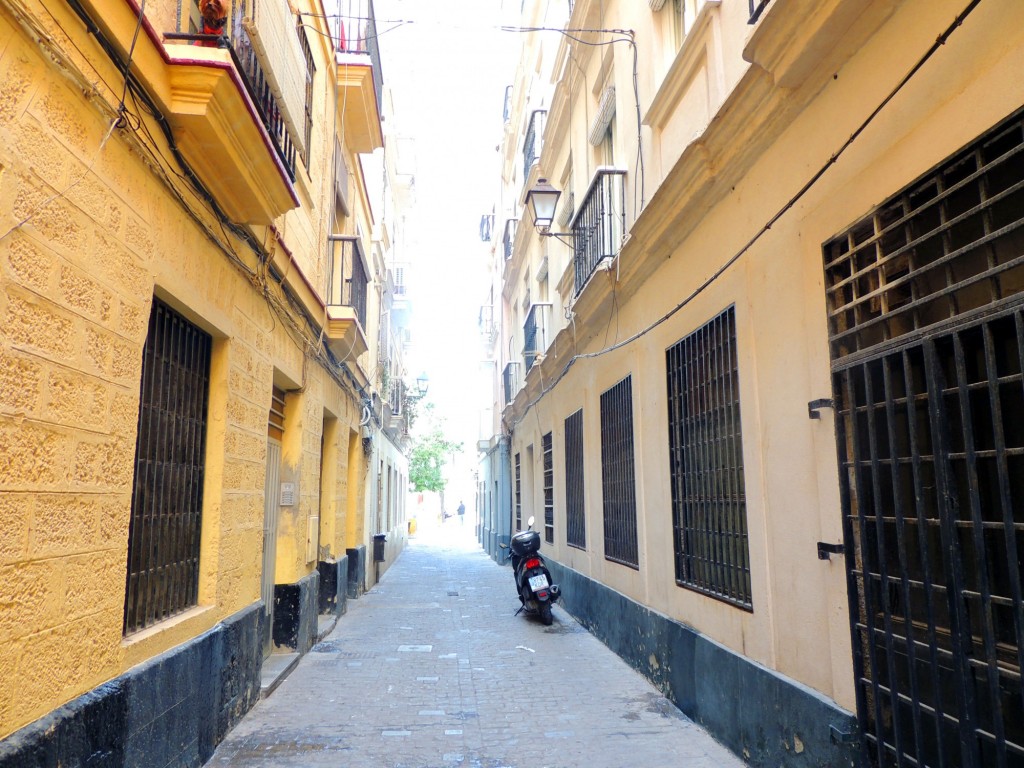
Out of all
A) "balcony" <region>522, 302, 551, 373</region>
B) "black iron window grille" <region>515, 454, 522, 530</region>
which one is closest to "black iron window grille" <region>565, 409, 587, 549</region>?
"balcony" <region>522, 302, 551, 373</region>

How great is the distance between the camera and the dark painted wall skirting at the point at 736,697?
144 inches

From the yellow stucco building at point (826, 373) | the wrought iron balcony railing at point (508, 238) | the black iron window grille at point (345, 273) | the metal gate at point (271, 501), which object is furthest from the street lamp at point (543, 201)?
the wrought iron balcony railing at point (508, 238)

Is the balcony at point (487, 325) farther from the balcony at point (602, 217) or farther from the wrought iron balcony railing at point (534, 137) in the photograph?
the balcony at point (602, 217)

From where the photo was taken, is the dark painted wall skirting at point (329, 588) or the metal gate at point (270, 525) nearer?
the metal gate at point (270, 525)

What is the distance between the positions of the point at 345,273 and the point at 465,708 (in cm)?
572

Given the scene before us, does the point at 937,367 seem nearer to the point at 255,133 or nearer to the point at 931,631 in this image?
the point at 931,631

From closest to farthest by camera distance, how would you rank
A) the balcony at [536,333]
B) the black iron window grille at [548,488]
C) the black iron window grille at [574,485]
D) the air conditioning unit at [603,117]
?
the air conditioning unit at [603,117], the black iron window grille at [574,485], the black iron window grille at [548,488], the balcony at [536,333]

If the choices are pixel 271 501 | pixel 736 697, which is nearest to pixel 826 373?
pixel 736 697

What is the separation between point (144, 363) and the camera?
13.1ft

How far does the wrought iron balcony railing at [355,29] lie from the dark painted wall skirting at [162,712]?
21.2 feet

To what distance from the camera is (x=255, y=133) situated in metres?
4.22

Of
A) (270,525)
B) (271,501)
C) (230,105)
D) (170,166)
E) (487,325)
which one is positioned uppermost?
(487,325)

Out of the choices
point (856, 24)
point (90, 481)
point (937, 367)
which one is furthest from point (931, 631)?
point (90, 481)

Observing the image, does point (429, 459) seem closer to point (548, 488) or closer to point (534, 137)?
point (548, 488)
